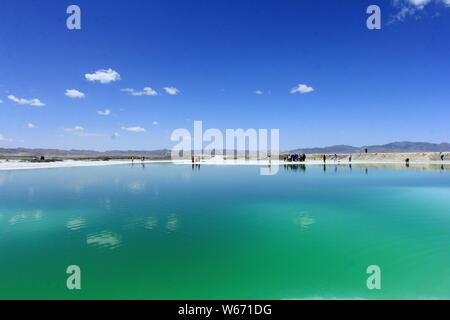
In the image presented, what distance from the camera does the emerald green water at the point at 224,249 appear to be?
20.3 ft

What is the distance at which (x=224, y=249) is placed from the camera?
8422 mm

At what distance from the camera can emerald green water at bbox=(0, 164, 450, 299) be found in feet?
20.3

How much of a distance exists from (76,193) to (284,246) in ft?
51.6

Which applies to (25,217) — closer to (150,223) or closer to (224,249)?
(150,223)

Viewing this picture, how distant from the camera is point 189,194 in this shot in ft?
61.1

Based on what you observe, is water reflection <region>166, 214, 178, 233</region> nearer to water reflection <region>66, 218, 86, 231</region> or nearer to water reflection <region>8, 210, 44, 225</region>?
water reflection <region>66, 218, 86, 231</region>

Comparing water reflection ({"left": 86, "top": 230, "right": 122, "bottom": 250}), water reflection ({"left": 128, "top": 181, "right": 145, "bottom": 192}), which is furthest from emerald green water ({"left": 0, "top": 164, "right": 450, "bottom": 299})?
water reflection ({"left": 128, "top": 181, "right": 145, "bottom": 192})

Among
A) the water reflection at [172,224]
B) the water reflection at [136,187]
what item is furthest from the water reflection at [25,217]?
the water reflection at [136,187]

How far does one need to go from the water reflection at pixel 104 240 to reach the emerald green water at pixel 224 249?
32 millimetres

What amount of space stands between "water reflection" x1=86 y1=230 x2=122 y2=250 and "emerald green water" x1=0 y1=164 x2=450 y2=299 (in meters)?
0.03

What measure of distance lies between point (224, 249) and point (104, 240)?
396 cm

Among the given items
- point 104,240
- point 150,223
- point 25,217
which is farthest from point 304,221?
point 25,217

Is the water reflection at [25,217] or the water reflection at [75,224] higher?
the water reflection at [25,217]

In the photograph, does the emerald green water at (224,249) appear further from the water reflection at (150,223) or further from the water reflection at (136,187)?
the water reflection at (136,187)
